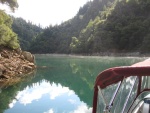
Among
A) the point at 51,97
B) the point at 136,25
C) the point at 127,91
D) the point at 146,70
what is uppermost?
the point at 136,25

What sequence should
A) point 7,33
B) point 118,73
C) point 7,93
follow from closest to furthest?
point 118,73 → point 7,93 → point 7,33

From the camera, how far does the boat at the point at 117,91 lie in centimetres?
224

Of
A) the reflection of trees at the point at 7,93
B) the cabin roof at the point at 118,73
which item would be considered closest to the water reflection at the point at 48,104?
the reflection of trees at the point at 7,93

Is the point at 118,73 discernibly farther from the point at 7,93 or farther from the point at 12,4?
the point at 12,4

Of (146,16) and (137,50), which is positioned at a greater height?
(146,16)

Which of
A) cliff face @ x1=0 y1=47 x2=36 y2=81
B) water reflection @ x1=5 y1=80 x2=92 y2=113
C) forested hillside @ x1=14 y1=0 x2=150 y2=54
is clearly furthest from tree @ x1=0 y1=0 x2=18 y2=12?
forested hillside @ x1=14 y1=0 x2=150 y2=54

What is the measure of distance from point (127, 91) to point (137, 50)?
5285 centimetres

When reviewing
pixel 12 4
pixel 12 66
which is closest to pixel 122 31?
pixel 12 4

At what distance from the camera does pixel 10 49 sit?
93.3 ft

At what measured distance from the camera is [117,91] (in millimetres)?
2746

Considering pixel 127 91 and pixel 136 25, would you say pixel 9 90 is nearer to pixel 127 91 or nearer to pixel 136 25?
pixel 127 91

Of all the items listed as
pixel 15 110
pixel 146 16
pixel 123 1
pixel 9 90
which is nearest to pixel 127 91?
pixel 15 110

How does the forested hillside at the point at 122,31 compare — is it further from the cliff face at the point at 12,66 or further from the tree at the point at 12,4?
the tree at the point at 12,4

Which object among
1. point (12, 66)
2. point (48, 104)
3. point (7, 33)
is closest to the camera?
point (48, 104)
